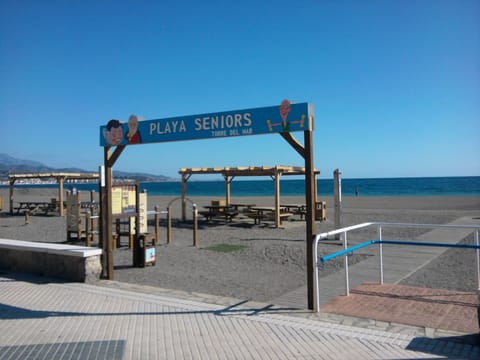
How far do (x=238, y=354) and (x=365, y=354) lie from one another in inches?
45.0

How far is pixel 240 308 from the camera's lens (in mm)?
5562

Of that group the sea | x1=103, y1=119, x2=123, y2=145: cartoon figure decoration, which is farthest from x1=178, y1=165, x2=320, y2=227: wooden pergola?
the sea

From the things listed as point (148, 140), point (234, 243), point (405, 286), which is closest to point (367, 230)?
point (234, 243)

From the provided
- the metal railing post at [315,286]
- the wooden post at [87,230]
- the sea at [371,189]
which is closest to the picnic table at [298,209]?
the wooden post at [87,230]

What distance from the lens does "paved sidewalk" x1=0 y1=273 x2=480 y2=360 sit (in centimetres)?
402

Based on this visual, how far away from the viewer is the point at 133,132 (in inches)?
300

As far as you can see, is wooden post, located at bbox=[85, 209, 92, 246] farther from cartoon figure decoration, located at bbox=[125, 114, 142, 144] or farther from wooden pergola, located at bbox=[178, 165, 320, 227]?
wooden pergola, located at bbox=[178, 165, 320, 227]

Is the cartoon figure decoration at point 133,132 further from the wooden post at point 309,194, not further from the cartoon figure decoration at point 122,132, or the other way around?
the wooden post at point 309,194

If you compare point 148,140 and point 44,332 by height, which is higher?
point 148,140

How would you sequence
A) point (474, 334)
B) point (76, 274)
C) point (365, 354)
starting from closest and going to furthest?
point (365, 354), point (474, 334), point (76, 274)

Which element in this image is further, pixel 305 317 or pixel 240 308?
pixel 240 308

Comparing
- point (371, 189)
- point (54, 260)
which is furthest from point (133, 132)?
point (371, 189)

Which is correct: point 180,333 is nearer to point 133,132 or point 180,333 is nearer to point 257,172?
point 133,132

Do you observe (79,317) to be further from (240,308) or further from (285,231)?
(285,231)
